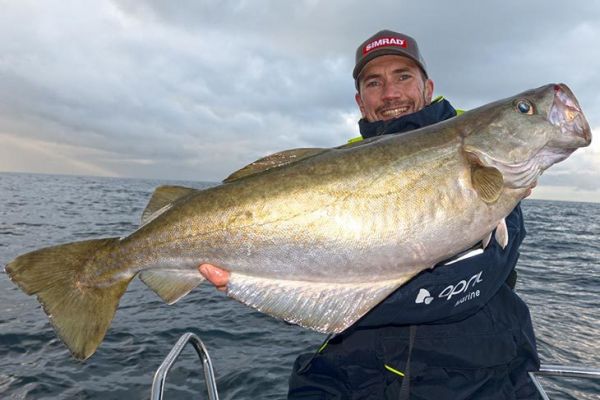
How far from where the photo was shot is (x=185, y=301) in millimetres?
10789

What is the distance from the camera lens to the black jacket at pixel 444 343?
2932 millimetres

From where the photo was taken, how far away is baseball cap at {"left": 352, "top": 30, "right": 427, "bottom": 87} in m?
4.47

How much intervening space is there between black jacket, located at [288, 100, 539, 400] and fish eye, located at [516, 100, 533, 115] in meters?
0.92

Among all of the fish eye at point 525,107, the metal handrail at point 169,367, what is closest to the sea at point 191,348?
the metal handrail at point 169,367

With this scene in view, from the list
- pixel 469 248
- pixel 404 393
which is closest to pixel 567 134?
pixel 469 248

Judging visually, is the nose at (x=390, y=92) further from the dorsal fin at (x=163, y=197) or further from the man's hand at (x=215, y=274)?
the man's hand at (x=215, y=274)

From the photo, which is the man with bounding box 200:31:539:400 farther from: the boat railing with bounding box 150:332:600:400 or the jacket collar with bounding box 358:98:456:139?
the boat railing with bounding box 150:332:600:400

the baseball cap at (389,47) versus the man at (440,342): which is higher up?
the baseball cap at (389,47)

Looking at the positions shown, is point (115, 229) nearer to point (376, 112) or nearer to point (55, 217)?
point (55, 217)

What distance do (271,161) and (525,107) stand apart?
5.69ft

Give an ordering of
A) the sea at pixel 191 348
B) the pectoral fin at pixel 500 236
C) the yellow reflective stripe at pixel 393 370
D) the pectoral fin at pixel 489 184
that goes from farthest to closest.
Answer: the sea at pixel 191 348, the yellow reflective stripe at pixel 393 370, the pectoral fin at pixel 500 236, the pectoral fin at pixel 489 184

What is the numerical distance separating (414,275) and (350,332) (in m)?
1.01

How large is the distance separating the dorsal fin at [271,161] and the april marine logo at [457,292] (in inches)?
50.1

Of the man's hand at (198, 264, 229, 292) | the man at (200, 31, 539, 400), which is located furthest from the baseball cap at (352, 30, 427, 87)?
the man's hand at (198, 264, 229, 292)
